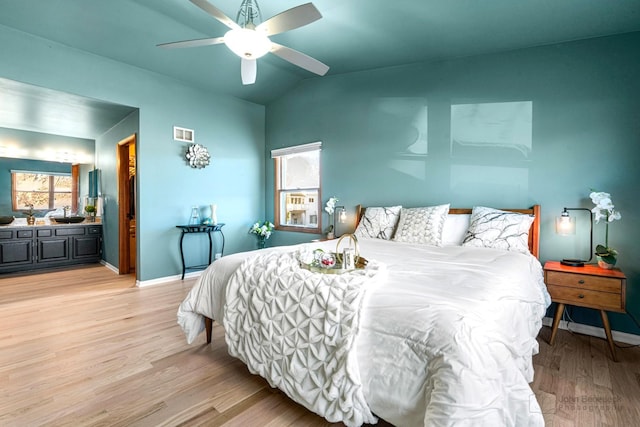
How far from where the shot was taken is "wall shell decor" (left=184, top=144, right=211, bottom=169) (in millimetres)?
4562

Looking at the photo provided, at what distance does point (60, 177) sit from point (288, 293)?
21.8 feet

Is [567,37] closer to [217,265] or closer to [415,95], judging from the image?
[415,95]

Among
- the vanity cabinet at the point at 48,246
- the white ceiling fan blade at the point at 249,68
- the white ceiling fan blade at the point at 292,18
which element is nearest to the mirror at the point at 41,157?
the vanity cabinet at the point at 48,246

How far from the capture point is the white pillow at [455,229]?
10.4 feet

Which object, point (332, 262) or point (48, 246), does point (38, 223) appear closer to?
point (48, 246)

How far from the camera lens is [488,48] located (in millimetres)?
3188

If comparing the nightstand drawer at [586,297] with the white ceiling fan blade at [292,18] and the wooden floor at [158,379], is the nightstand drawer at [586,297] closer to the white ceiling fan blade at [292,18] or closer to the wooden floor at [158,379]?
the wooden floor at [158,379]

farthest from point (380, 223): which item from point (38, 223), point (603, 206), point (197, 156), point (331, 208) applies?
point (38, 223)

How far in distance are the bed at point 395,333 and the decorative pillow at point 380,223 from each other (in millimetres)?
1121

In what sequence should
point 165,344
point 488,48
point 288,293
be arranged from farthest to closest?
point 488,48 < point 165,344 < point 288,293

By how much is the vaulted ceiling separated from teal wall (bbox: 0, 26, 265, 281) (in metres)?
0.22

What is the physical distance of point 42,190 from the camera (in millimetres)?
5676

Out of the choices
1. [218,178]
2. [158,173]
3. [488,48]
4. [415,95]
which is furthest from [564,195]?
[158,173]

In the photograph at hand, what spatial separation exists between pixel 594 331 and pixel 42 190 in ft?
28.0
